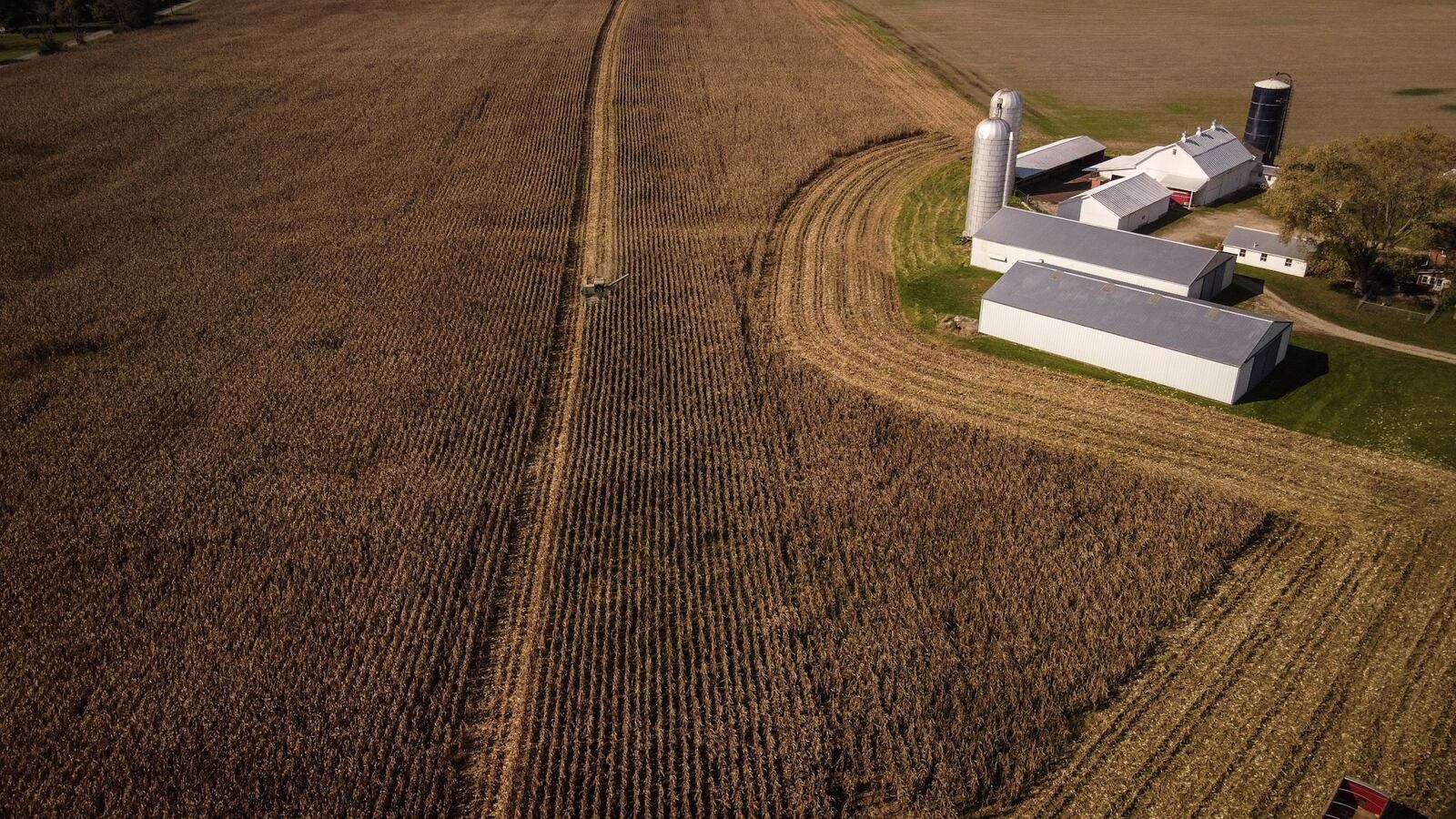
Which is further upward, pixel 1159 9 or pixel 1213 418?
pixel 1159 9

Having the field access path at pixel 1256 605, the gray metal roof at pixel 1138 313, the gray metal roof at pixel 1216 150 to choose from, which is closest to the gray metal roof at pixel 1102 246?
the gray metal roof at pixel 1138 313

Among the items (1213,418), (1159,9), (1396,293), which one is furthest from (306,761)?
(1159,9)

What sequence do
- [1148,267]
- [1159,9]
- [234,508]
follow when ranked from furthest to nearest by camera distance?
[1159,9] → [1148,267] → [234,508]

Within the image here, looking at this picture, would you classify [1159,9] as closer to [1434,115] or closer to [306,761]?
[1434,115]

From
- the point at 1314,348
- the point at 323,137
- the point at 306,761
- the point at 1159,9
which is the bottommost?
the point at 306,761

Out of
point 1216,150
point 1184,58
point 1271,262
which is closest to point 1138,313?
point 1271,262

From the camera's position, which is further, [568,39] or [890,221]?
[568,39]

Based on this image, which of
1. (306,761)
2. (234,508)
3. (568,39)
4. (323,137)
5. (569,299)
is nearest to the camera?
(306,761)
